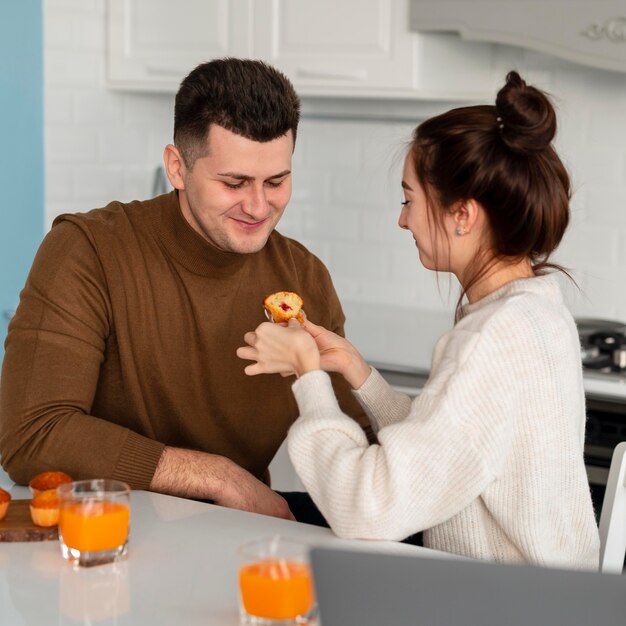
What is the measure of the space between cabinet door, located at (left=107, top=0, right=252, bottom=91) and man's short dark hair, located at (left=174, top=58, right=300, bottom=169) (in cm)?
144

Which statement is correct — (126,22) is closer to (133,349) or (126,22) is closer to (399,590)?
(133,349)

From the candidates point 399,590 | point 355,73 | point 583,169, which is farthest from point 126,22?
point 399,590

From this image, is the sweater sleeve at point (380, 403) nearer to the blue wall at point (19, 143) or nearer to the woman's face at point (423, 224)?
the woman's face at point (423, 224)

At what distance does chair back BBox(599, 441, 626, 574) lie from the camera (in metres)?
1.73

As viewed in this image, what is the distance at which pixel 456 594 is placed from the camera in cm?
106

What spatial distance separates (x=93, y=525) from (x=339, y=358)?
63 centimetres

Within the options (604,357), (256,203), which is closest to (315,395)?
(256,203)

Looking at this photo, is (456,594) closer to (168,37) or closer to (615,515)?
(615,515)

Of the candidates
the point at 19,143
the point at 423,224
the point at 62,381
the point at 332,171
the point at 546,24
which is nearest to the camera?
the point at 423,224

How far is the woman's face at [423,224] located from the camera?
1.71 m

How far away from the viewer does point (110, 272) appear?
2.02 m

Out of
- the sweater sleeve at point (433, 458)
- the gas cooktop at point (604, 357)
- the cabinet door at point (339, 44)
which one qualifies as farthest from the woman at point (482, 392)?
the cabinet door at point (339, 44)

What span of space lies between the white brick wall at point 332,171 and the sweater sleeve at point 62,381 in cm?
143

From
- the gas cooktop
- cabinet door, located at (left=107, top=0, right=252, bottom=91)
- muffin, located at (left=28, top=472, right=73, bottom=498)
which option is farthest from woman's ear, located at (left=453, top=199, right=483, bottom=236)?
cabinet door, located at (left=107, top=0, right=252, bottom=91)
